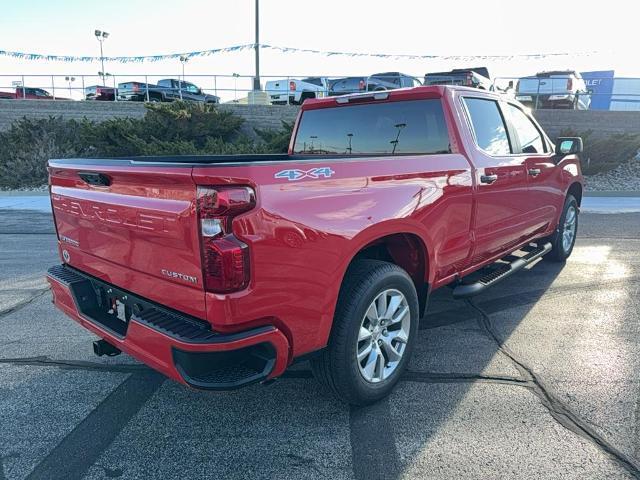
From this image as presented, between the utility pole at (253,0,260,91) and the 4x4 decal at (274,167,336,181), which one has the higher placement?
the utility pole at (253,0,260,91)

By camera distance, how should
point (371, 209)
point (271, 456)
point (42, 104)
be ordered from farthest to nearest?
point (42, 104) → point (371, 209) → point (271, 456)

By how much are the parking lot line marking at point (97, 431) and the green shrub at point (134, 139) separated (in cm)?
1139

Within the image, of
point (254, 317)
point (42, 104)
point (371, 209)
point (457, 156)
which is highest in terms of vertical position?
point (42, 104)

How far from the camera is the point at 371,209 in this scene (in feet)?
8.97

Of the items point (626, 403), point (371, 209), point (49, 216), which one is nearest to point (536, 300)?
point (626, 403)

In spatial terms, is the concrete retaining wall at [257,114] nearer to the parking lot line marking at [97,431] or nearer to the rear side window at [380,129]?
the rear side window at [380,129]

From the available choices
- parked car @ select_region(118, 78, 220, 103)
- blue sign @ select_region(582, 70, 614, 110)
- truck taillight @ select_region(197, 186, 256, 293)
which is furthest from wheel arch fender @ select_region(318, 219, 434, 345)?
parked car @ select_region(118, 78, 220, 103)

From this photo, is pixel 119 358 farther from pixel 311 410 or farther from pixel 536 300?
pixel 536 300

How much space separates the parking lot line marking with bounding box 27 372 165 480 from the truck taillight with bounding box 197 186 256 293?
49.8 inches

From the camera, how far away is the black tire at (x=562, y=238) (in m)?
5.95

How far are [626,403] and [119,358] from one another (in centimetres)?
359

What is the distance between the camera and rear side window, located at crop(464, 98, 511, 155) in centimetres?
396

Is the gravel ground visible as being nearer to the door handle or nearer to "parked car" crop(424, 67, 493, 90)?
"parked car" crop(424, 67, 493, 90)

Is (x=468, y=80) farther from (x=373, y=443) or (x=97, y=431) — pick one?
(x=97, y=431)
